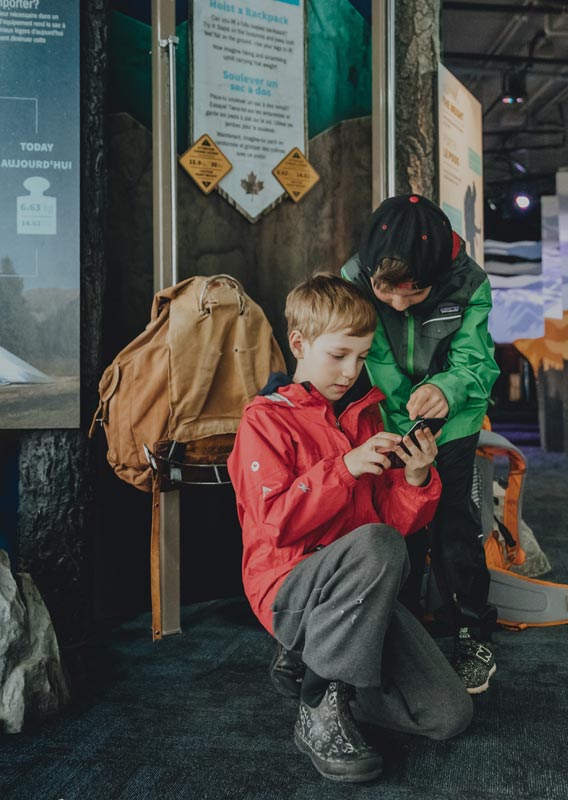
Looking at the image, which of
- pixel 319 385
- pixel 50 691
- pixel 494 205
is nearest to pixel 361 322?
pixel 319 385

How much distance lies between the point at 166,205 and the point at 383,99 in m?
1.00

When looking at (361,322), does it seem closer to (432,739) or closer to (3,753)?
(432,739)

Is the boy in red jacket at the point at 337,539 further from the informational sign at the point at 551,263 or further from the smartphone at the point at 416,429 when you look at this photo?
the informational sign at the point at 551,263

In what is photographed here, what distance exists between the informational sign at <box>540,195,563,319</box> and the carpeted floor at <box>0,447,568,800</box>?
6.18 m

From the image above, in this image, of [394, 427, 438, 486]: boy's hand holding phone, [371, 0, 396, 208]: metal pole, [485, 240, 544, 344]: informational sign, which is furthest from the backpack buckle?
[485, 240, 544, 344]: informational sign

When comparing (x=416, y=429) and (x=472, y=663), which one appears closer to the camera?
(x=416, y=429)

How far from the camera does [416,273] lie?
6.02 feet

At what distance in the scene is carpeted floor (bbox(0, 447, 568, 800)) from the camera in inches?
60.4

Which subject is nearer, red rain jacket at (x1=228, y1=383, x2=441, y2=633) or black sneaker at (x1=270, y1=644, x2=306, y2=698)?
red rain jacket at (x1=228, y1=383, x2=441, y2=633)

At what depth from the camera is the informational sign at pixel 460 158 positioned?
3416mm

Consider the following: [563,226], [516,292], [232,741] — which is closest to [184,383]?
[232,741]

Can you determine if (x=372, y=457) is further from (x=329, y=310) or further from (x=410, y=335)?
(x=410, y=335)

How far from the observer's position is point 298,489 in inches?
61.9

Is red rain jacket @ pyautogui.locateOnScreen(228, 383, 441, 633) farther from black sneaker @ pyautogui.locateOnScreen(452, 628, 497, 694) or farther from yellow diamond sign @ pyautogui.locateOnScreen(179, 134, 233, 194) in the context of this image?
yellow diamond sign @ pyautogui.locateOnScreen(179, 134, 233, 194)
